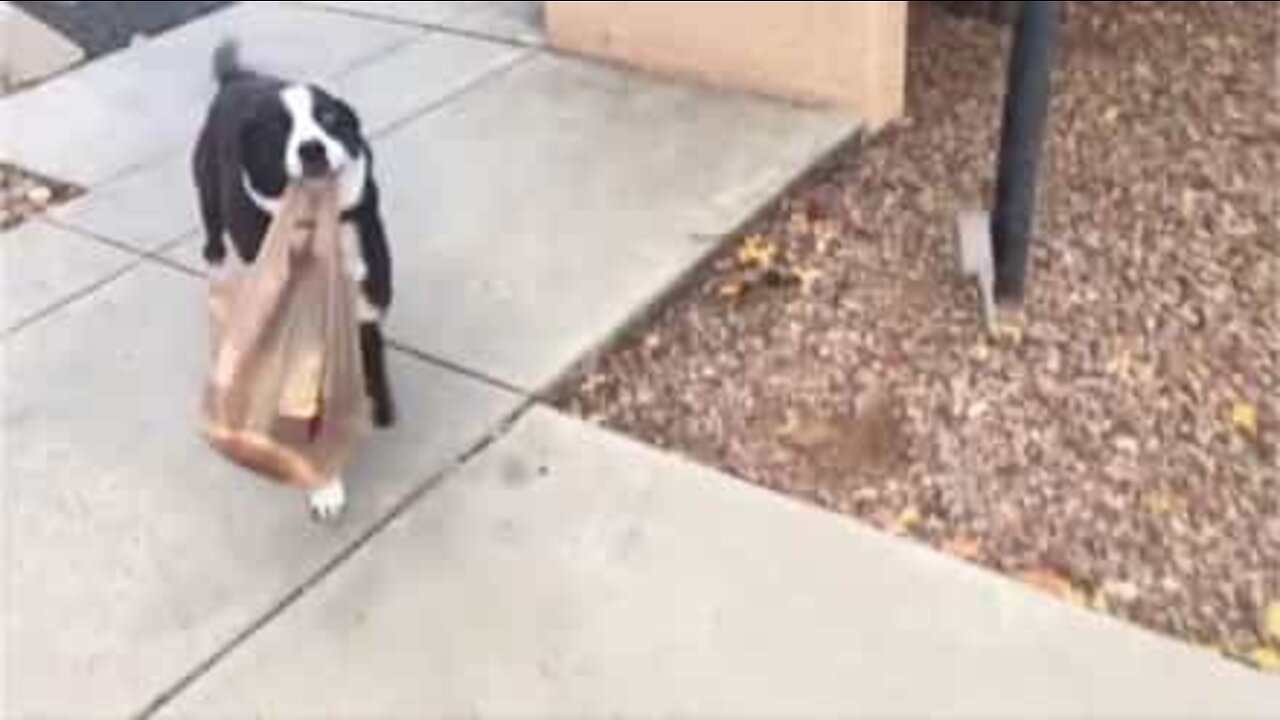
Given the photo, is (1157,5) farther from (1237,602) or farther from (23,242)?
(23,242)

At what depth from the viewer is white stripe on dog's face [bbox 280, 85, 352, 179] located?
257cm

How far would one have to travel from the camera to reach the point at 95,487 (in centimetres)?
306

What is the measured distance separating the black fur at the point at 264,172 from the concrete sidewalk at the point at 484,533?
1.09ft

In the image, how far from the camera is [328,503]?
2.89 metres

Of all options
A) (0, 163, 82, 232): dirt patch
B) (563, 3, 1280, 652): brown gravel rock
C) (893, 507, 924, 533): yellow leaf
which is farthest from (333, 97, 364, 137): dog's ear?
(0, 163, 82, 232): dirt patch

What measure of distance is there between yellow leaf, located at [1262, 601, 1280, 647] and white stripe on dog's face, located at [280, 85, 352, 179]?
1.73 m

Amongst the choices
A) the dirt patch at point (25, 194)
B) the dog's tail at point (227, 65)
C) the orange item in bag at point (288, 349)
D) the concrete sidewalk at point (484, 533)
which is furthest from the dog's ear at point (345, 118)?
the dirt patch at point (25, 194)

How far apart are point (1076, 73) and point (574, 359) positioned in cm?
201

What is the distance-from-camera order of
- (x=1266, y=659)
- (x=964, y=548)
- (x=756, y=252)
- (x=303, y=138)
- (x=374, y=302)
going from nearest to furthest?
(x=1266, y=659), (x=303, y=138), (x=964, y=548), (x=374, y=302), (x=756, y=252)

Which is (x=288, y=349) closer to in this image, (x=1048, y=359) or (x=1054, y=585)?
(x=1054, y=585)

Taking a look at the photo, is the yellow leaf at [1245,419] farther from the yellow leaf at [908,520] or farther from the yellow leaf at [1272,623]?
the yellow leaf at [908,520]

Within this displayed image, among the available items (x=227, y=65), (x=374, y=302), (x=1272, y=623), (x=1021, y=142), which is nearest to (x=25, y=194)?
(x=227, y=65)

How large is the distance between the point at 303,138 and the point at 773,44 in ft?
6.79

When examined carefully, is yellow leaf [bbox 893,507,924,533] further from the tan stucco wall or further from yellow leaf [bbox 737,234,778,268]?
the tan stucco wall
